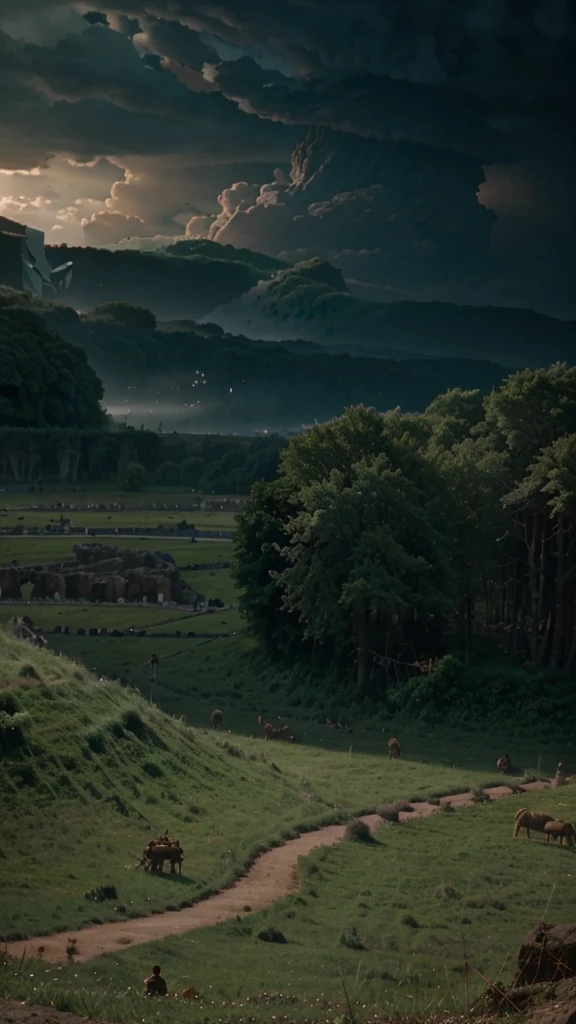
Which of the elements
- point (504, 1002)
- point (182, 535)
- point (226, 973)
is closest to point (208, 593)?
point (182, 535)

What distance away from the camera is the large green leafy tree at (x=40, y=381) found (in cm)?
17206

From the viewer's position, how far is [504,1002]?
13.9m

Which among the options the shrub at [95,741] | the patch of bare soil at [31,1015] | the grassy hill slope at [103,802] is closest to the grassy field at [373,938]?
the patch of bare soil at [31,1015]

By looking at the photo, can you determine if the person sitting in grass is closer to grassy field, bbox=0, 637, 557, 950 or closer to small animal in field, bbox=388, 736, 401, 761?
grassy field, bbox=0, 637, 557, 950

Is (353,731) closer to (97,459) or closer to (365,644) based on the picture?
(365,644)

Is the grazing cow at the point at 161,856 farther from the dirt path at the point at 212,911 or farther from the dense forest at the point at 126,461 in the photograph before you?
the dense forest at the point at 126,461

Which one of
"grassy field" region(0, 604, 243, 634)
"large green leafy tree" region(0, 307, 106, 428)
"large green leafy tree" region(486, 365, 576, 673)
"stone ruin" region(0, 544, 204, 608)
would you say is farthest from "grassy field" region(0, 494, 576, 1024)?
"large green leafy tree" region(0, 307, 106, 428)

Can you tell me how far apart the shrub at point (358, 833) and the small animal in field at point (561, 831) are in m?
3.65

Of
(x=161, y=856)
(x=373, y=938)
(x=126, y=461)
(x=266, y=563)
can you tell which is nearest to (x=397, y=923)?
(x=373, y=938)

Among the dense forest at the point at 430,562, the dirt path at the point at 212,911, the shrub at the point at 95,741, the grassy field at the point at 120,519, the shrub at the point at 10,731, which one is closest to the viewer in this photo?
the dirt path at the point at 212,911

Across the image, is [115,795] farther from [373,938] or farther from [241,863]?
[373,938]

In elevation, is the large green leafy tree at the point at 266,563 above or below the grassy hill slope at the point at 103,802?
above

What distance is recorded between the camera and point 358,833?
32312 millimetres

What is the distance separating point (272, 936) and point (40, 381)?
157054 millimetres
